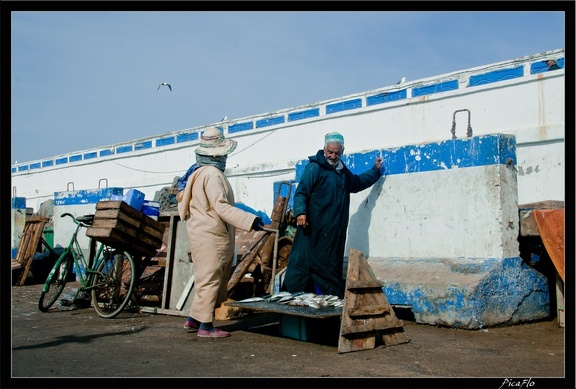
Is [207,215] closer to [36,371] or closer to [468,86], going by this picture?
[36,371]

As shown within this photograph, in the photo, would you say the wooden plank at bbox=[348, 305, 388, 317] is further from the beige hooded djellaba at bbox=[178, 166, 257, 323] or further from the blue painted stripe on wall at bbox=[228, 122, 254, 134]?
the blue painted stripe on wall at bbox=[228, 122, 254, 134]

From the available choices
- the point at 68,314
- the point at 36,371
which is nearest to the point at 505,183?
the point at 36,371

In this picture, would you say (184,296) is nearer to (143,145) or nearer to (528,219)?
(528,219)

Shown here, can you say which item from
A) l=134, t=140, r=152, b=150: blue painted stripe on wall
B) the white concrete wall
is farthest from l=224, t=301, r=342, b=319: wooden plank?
l=134, t=140, r=152, b=150: blue painted stripe on wall

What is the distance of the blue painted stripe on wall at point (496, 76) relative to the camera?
10180 millimetres

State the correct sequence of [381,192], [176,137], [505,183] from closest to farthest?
1. [505,183]
2. [381,192]
3. [176,137]

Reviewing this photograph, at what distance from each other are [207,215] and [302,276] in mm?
1191

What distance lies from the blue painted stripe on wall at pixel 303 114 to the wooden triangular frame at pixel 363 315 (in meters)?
8.89

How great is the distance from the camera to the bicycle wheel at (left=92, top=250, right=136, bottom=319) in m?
7.46

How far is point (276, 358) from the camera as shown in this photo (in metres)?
4.89

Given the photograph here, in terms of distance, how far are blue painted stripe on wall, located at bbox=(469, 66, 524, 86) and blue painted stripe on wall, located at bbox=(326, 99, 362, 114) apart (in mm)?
2605
